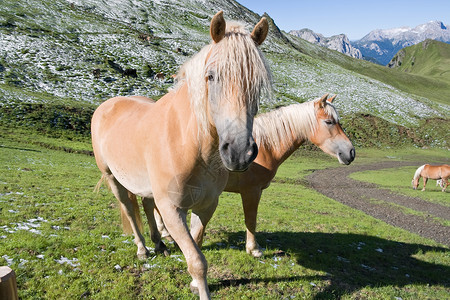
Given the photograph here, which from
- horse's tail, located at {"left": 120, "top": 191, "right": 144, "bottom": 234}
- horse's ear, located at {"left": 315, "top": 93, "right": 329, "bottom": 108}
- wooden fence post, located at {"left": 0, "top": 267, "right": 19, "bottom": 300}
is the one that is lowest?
horse's tail, located at {"left": 120, "top": 191, "right": 144, "bottom": 234}

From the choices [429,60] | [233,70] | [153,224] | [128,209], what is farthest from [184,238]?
[429,60]

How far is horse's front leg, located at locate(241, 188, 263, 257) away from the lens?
6.11m

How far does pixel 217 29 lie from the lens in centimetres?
270

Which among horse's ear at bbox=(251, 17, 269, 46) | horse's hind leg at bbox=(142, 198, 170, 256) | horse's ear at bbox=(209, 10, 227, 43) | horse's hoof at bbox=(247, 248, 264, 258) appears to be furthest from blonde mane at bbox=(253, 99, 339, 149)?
horse's ear at bbox=(209, 10, 227, 43)

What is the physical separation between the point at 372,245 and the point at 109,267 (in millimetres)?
7322

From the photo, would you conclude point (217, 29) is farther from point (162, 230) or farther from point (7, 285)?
point (162, 230)

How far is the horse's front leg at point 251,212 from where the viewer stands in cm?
611

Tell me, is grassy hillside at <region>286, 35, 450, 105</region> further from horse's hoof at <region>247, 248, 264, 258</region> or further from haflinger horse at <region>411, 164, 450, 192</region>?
horse's hoof at <region>247, 248, 264, 258</region>

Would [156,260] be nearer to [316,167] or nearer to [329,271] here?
[329,271]

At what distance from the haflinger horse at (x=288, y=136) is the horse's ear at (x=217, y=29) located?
12.3 feet

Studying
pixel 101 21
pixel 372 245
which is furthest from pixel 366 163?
pixel 101 21

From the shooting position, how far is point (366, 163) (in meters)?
33.6

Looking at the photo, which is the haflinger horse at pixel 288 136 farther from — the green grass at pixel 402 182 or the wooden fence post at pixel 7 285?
the green grass at pixel 402 182

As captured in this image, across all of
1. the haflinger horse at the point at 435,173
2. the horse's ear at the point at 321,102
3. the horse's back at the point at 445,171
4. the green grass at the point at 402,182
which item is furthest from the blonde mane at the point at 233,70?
the horse's back at the point at 445,171
